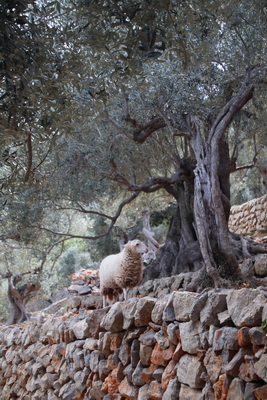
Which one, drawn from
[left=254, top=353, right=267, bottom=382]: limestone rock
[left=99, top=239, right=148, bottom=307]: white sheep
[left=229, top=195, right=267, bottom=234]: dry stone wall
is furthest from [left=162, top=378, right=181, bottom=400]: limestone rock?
[left=229, top=195, right=267, bottom=234]: dry stone wall

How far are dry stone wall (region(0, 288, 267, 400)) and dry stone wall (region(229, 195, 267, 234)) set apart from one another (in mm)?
13733

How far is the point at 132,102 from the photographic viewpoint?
35.9 ft

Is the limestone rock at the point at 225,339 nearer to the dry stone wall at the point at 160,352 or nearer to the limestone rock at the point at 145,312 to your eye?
the dry stone wall at the point at 160,352

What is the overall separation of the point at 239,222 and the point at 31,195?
1233cm

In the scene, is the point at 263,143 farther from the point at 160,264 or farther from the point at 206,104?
the point at 160,264

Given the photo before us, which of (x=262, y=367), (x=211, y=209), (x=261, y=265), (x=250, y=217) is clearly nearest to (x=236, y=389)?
(x=262, y=367)

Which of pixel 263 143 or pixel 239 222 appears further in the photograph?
pixel 239 222

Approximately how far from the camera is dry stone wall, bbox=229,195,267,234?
19609mm

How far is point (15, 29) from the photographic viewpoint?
143 inches

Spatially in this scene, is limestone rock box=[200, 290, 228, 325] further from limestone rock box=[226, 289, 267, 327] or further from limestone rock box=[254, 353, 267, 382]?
limestone rock box=[254, 353, 267, 382]

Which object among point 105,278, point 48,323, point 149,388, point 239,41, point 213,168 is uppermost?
point 239,41

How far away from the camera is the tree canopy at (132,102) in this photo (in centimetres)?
377

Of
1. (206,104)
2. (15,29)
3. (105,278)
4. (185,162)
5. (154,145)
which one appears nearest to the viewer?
(15,29)

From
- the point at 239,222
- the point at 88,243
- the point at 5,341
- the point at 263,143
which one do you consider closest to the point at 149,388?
the point at 5,341
